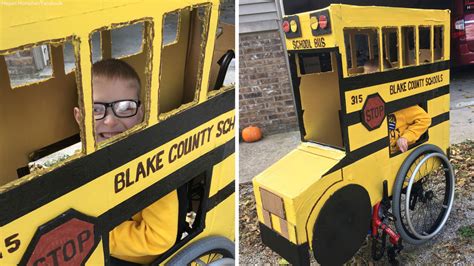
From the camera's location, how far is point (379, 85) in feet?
7.15

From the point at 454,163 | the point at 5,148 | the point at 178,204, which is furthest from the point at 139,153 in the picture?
the point at 454,163

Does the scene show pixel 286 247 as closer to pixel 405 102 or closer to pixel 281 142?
pixel 405 102

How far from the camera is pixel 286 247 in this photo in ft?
6.97

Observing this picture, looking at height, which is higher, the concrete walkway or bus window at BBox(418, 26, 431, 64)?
bus window at BBox(418, 26, 431, 64)

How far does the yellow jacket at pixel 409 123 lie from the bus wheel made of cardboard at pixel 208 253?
1194 millimetres

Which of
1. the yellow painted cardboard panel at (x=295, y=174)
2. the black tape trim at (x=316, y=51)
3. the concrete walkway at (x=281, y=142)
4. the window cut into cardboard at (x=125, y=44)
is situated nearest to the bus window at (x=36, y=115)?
the window cut into cardboard at (x=125, y=44)

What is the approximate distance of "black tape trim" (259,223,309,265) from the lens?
2.06 metres

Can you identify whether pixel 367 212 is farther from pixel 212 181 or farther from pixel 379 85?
pixel 212 181

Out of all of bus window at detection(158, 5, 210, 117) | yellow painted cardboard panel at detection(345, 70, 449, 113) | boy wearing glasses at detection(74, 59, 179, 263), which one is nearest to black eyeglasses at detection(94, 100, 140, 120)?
boy wearing glasses at detection(74, 59, 179, 263)

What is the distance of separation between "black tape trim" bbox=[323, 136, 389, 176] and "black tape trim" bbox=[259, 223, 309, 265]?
0.36m

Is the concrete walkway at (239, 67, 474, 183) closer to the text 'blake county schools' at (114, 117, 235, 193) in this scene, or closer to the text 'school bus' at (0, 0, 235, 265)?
the text 'school bus' at (0, 0, 235, 265)

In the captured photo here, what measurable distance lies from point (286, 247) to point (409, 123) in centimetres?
99

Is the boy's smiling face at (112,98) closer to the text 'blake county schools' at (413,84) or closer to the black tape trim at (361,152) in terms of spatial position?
the black tape trim at (361,152)

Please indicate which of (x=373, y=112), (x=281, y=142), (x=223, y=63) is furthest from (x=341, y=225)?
(x=281, y=142)
